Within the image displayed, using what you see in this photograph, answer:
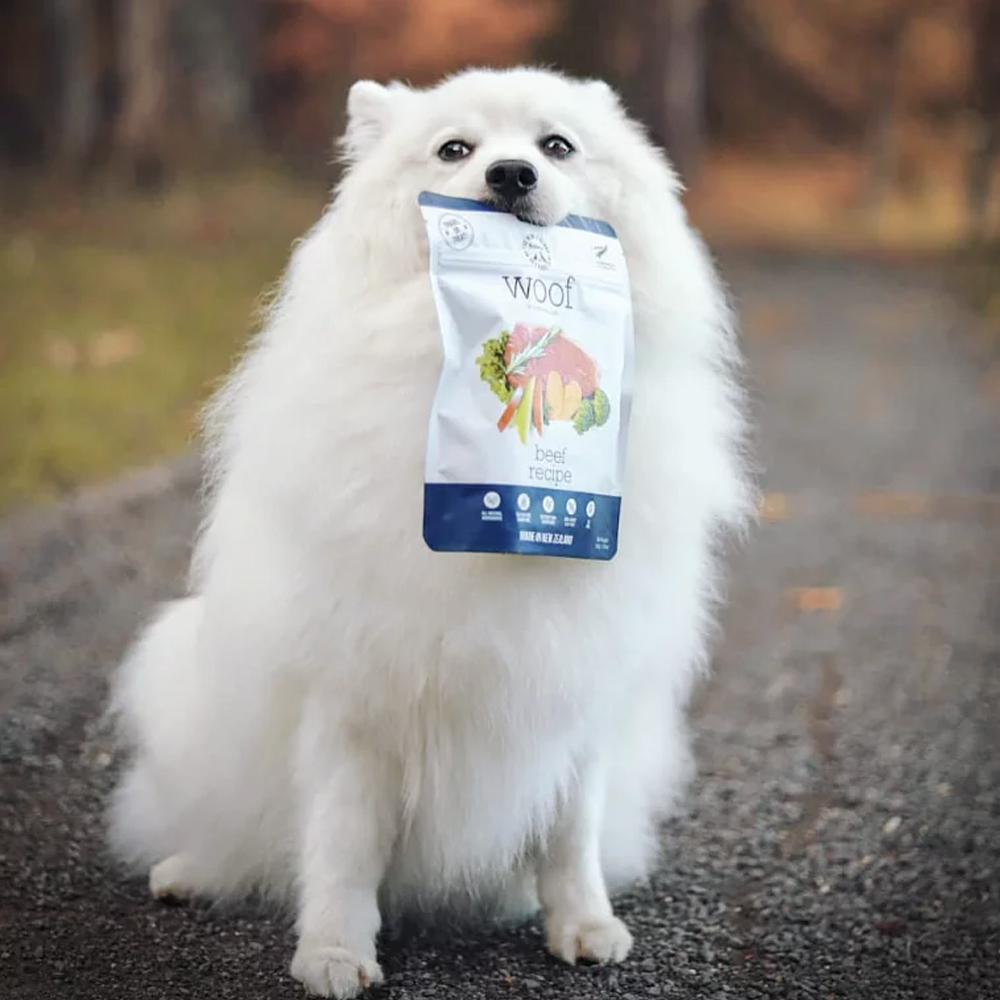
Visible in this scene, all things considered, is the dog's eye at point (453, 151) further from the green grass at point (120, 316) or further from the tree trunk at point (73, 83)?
the tree trunk at point (73, 83)

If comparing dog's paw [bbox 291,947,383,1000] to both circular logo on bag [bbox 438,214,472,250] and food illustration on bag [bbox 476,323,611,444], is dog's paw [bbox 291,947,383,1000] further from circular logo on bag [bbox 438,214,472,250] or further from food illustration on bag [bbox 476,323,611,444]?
circular logo on bag [bbox 438,214,472,250]

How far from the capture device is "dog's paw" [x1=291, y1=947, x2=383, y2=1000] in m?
1.88

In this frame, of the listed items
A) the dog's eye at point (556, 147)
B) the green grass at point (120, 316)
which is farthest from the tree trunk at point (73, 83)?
the dog's eye at point (556, 147)

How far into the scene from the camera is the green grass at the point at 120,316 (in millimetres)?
4852

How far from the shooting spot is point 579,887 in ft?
6.78

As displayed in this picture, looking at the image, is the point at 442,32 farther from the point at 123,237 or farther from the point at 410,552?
the point at 410,552

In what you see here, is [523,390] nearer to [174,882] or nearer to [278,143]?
[174,882]

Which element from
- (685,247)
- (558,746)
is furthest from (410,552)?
(685,247)

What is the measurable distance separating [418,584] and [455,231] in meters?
0.48

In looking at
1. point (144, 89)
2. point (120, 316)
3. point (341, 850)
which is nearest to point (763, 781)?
point (341, 850)

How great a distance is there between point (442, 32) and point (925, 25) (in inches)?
185

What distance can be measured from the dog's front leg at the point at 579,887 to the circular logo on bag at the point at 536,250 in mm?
785

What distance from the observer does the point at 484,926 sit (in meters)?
2.16

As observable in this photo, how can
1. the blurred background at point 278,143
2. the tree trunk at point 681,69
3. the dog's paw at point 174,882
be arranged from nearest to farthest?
the dog's paw at point 174,882, the blurred background at point 278,143, the tree trunk at point 681,69
